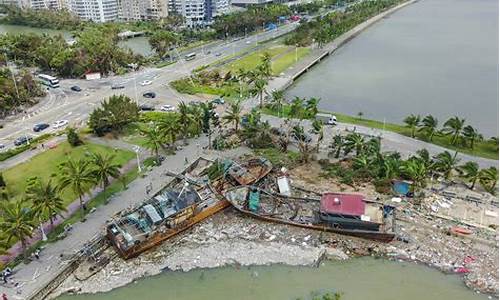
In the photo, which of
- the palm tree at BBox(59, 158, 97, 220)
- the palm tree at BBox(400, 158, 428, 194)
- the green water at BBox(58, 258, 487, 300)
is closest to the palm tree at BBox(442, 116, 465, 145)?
the palm tree at BBox(400, 158, 428, 194)

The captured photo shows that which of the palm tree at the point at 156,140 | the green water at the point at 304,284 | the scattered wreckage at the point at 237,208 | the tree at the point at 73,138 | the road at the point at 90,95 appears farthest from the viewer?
the road at the point at 90,95

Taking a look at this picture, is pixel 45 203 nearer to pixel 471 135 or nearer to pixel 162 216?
pixel 162 216

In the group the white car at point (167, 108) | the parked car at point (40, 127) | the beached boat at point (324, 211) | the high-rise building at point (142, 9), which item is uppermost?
the high-rise building at point (142, 9)

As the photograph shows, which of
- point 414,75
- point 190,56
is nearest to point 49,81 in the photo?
point 190,56

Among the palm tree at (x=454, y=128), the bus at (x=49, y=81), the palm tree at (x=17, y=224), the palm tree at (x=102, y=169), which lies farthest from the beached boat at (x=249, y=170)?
the bus at (x=49, y=81)

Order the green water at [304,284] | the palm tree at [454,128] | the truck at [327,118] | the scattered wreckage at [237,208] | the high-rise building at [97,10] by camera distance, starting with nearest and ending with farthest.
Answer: the green water at [304,284]
the scattered wreckage at [237,208]
the palm tree at [454,128]
the truck at [327,118]
the high-rise building at [97,10]

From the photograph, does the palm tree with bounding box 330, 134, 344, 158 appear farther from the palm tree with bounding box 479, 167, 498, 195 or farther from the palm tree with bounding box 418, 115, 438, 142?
the palm tree with bounding box 479, 167, 498, 195

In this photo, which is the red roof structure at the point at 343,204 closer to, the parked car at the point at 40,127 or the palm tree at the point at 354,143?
the palm tree at the point at 354,143

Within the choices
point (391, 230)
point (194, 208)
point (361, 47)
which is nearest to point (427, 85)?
point (361, 47)
